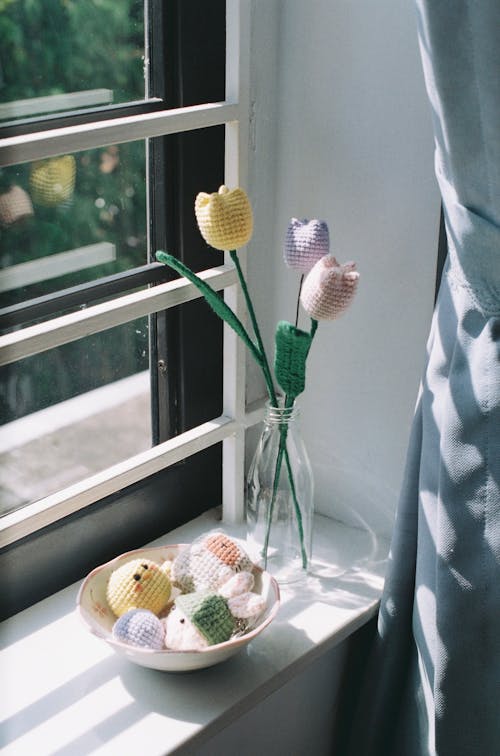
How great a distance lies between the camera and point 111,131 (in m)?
1.07

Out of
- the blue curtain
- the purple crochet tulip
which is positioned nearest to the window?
→ the purple crochet tulip

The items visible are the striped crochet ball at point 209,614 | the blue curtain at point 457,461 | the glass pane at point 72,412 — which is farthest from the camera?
the glass pane at point 72,412

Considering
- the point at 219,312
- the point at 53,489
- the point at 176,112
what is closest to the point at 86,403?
the point at 53,489

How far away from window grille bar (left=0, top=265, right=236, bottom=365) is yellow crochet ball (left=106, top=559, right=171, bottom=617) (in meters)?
0.27

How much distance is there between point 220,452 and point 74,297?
37 cm

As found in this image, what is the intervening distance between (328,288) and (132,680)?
483 millimetres

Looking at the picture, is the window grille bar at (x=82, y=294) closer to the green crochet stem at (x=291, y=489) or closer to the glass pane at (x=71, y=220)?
the glass pane at (x=71, y=220)

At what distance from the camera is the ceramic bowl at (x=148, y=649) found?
1.07m

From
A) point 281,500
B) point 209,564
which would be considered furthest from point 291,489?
point 209,564

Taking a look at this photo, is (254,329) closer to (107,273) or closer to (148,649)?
(107,273)

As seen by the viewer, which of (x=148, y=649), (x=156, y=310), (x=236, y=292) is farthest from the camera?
(x=236, y=292)

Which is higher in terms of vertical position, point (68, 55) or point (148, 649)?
point (68, 55)

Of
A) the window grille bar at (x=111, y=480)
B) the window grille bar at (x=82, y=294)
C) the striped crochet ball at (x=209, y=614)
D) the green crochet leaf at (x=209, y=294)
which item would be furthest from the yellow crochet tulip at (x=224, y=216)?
the striped crochet ball at (x=209, y=614)

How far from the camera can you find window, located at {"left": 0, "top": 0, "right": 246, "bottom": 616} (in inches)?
42.6
